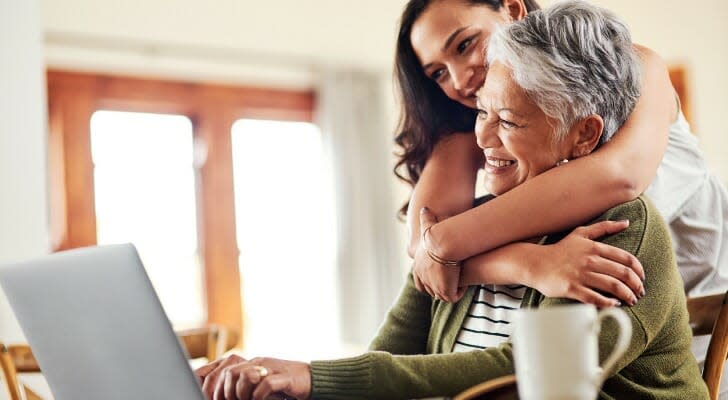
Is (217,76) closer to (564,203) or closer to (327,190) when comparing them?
(327,190)

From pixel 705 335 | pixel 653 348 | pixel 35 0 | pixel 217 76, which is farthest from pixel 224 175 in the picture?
pixel 653 348

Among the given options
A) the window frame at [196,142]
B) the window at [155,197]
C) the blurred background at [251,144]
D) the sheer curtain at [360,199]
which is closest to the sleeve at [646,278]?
the blurred background at [251,144]

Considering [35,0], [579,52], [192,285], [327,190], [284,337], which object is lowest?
[284,337]

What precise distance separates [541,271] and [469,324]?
0.29 metres

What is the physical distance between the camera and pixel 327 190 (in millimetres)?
5770

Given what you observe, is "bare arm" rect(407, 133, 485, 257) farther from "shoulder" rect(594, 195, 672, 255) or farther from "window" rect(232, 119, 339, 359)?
"window" rect(232, 119, 339, 359)

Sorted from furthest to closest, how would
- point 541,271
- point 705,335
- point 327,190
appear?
point 327,190 → point 705,335 → point 541,271

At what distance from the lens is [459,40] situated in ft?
5.73

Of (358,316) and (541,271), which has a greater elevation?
(541,271)

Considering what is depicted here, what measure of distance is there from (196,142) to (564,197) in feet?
14.7

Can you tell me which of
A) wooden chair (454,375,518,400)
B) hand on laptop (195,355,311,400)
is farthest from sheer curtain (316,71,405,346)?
wooden chair (454,375,518,400)

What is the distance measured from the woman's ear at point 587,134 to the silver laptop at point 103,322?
700 mm

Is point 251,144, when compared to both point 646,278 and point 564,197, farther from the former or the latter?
point 646,278

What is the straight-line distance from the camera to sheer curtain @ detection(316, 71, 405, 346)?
570 cm
